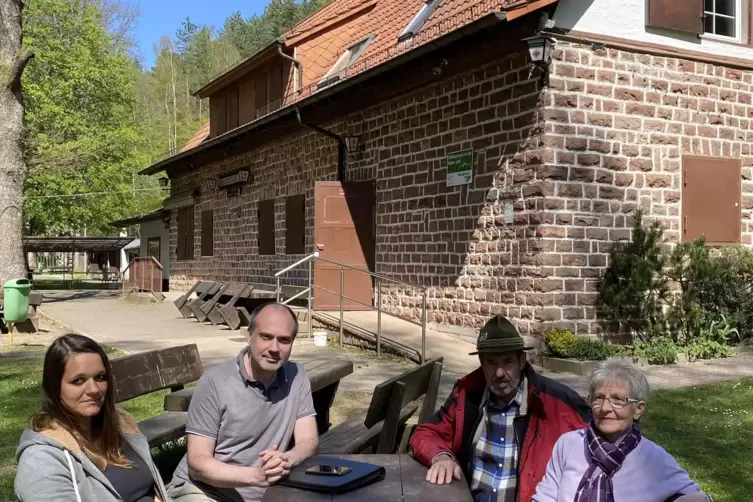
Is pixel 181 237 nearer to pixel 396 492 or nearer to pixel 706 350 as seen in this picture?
pixel 706 350

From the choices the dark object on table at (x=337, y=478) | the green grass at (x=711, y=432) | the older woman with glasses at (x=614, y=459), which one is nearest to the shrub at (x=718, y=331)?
the green grass at (x=711, y=432)

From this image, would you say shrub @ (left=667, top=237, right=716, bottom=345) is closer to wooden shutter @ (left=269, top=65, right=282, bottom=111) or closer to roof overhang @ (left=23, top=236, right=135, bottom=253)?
wooden shutter @ (left=269, top=65, right=282, bottom=111)

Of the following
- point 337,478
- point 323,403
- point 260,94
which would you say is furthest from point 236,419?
point 260,94

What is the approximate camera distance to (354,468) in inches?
114

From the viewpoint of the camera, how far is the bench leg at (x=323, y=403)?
17.0 ft

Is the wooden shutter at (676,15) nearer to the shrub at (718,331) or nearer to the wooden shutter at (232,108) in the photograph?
the shrub at (718,331)

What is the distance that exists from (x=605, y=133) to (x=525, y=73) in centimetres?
123

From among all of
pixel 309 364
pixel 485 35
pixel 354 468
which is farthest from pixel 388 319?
pixel 354 468

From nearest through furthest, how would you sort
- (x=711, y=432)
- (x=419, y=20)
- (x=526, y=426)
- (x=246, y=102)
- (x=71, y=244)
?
1. (x=526, y=426)
2. (x=711, y=432)
3. (x=419, y=20)
4. (x=246, y=102)
5. (x=71, y=244)

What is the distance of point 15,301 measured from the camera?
11.4m

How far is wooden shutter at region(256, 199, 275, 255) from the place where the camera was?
54.8 feet

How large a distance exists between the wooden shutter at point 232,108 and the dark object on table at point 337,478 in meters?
17.3

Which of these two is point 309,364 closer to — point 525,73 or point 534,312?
point 534,312

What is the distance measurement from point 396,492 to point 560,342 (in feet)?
20.9
